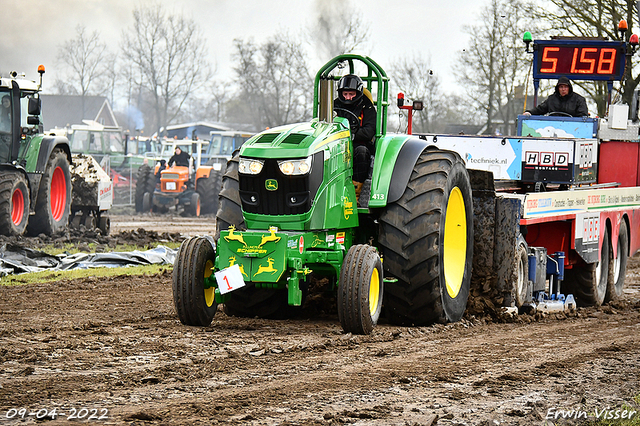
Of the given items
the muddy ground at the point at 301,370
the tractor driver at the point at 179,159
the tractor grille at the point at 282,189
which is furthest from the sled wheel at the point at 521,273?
the tractor driver at the point at 179,159

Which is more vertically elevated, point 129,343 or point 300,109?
point 300,109

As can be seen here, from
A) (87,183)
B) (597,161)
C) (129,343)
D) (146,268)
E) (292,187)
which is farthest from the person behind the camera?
(87,183)

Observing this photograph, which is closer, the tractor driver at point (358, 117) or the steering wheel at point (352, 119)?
the tractor driver at point (358, 117)

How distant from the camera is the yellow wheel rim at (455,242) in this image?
26.5 ft

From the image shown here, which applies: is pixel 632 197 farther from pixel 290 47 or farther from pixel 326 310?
pixel 290 47

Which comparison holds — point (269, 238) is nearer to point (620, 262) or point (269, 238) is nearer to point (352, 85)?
point (352, 85)

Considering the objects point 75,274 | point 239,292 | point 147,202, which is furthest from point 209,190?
point 239,292

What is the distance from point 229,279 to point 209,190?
20068mm

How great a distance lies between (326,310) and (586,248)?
3.83 metres

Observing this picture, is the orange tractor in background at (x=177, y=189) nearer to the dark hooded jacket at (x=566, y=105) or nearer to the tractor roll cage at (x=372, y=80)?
the dark hooded jacket at (x=566, y=105)

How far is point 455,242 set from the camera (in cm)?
827

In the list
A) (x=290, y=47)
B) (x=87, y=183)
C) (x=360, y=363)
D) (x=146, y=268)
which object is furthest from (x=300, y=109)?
(x=360, y=363)

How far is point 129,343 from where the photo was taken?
630 cm

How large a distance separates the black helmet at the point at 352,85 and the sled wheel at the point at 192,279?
1963mm
